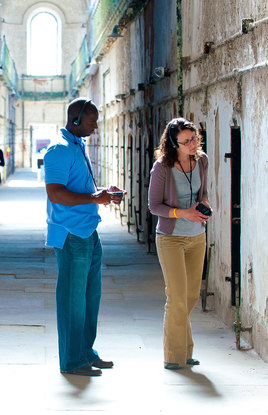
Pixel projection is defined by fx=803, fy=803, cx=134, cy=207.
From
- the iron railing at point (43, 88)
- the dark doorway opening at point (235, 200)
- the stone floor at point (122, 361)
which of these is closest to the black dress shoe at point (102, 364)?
the stone floor at point (122, 361)

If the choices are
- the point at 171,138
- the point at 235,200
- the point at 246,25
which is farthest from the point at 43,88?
the point at 171,138

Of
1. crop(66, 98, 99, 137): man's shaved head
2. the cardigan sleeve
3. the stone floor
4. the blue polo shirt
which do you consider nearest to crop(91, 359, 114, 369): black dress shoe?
the stone floor

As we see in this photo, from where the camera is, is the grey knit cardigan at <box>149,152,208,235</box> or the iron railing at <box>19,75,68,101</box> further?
the iron railing at <box>19,75,68,101</box>

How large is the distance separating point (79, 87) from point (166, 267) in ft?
89.8

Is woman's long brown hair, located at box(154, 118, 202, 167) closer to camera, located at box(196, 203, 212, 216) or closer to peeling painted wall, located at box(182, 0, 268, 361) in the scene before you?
camera, located at box(196, 203, 212, 216)

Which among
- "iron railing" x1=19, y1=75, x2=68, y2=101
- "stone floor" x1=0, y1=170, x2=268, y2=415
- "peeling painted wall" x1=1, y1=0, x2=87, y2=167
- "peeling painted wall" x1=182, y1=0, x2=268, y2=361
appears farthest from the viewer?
"iron railing" x1=19, y1=75, x2=68, y2=101

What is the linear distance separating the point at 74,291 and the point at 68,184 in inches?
25.7

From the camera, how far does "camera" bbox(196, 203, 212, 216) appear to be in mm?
4848

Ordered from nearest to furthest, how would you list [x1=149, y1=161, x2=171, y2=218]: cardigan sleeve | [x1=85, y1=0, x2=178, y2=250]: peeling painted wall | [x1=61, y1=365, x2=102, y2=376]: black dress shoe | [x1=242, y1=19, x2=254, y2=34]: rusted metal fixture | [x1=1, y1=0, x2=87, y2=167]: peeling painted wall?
[x1=61, y1=365, x2=102, y2=376]: black dress shoe → [x1=149, y1=161, x2=171, y2=218]: cardigan sleeve → [x1=242, y1=19, x2=254, y2=34]: rusted metal fixture → [x1=85, y1=0, x2=178, y2=250]: peeling painted wall → [x1=1, y1=0, x2=87, y2=167]: peeling painted wall

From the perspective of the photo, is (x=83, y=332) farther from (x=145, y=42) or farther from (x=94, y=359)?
(x=145, y=42)

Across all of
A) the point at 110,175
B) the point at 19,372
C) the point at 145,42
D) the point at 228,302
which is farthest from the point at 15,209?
the point at 19,372

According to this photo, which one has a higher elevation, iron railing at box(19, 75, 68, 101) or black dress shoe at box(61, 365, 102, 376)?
iron railing at box(19, 75, 68, 101)

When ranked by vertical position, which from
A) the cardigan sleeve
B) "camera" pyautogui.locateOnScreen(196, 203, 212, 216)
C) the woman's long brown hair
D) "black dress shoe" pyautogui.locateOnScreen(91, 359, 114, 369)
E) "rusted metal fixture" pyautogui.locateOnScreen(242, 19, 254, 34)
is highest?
"rusted metal fixture" pyautogui.locateOnScreen(242, 19, 254, 34)

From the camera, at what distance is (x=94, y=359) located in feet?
16.8
